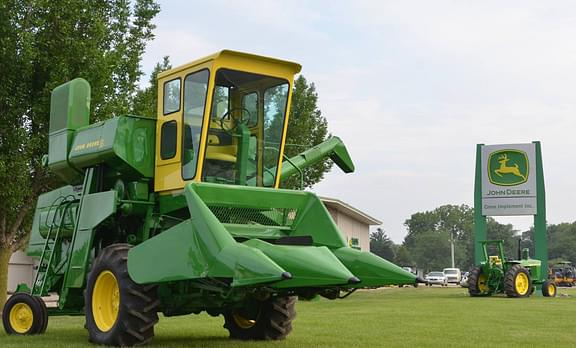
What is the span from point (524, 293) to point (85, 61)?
19.4 meters

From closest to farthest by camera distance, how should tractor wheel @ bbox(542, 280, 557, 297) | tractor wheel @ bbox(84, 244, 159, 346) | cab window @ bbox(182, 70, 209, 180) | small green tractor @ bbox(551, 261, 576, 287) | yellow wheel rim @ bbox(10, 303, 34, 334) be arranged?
tractor wheel @ bbox(84, 244, 159, 346) → cab window @ bbox(182, 70, 209, 180) → yellow wheel rim @ bbox(10, 303, 34, 334) → tractor wheel @ bbox(542, 280, 557, 297) → small green tractor @ bbox(551, 261, 576, 287)

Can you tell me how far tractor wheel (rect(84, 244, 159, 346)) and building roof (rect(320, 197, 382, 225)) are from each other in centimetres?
3328

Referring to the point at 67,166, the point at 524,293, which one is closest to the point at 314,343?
the point at 67,166

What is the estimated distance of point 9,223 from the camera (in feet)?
62.0

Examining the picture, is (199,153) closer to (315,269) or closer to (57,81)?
(315,269)

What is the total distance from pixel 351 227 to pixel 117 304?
42.5 m

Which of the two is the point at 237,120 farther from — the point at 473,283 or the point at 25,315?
the point at 473,283

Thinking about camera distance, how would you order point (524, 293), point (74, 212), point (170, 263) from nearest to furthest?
point (170, 263) < point (74, 212) < point (524, 293)

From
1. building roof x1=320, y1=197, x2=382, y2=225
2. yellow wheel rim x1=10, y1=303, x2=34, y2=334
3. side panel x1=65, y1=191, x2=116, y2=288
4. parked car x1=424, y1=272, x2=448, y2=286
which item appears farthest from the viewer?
parked car x1=424, y1=272, x2=448, y2=286

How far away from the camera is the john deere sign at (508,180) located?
3484cm

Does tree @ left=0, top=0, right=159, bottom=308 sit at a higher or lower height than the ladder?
higher

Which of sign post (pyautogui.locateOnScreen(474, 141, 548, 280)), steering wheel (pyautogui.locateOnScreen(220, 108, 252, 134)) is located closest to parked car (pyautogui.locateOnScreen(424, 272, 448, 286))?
sign post (pyautogui.locateOnScreen(474, 141, 548, 280))

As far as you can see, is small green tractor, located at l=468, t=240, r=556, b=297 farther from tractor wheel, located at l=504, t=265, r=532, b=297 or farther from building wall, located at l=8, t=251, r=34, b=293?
building wall, located at l=8, t=251, r=34, b=293

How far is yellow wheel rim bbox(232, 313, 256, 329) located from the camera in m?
11.5
